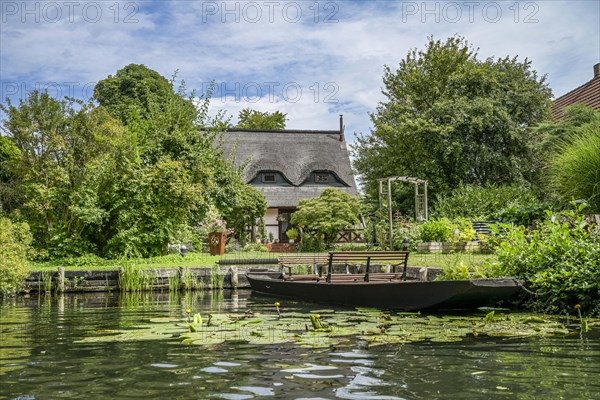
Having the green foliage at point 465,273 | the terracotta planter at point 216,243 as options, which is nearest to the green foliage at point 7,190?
the terracotta planter at point 216,243

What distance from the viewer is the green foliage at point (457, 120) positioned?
2553 cm

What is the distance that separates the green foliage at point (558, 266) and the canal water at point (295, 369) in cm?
169

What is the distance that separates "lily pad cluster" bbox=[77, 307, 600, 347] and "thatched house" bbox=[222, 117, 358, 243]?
2613cm

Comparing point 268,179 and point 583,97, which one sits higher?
point 583,97

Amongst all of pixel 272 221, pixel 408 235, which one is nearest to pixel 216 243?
pixel 408 235

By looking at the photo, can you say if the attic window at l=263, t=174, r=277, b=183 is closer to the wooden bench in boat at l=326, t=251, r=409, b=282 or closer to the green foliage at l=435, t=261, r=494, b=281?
the wooden bench in boat at l=326, t=251, r=409, b=282

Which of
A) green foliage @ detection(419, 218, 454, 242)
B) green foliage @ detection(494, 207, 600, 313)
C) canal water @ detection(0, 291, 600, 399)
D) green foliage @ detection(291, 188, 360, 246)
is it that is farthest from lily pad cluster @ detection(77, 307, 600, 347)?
green foliage @ detection(291, 188, 360, 246)

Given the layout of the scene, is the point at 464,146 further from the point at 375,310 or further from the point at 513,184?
the point at 375,310

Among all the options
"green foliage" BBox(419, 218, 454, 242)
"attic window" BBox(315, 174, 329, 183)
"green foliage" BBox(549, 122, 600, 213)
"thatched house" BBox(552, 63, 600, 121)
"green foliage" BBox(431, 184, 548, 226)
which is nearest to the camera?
"green foliage" BBox(549, 122, 600, 213)

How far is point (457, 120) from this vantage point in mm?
25219

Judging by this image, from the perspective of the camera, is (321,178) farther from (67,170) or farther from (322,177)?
(67,170)

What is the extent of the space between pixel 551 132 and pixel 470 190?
3.48 m

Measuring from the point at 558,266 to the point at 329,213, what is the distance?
1697cm

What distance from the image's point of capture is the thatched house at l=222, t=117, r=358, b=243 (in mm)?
35312
